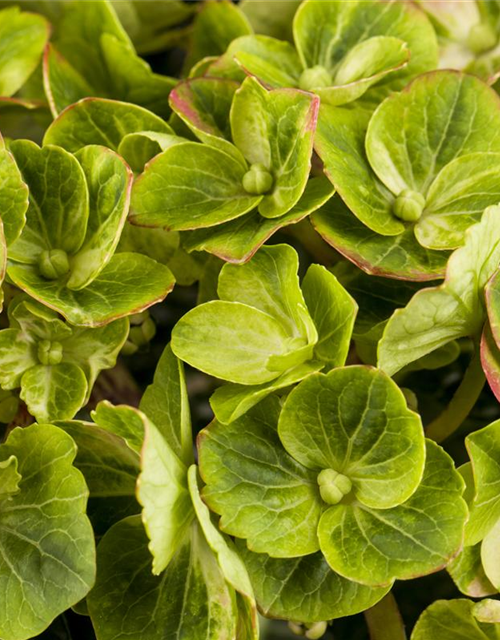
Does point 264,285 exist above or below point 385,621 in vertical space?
above

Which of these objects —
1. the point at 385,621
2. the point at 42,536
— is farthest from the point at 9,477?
the point at 385,621

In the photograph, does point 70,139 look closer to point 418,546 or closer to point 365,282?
point 365,282

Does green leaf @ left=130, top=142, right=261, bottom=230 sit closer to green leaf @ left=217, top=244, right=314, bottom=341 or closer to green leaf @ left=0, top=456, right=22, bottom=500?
green leaf @ left=217, top=244, right=314, bottom=341

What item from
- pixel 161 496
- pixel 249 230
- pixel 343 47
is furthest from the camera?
pixel 343 47

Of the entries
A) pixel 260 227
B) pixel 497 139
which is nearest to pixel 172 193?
pixel 260 227

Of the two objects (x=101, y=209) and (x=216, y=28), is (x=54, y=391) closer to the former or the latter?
(x=101, y=209)

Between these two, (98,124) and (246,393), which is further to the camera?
(98,124)
